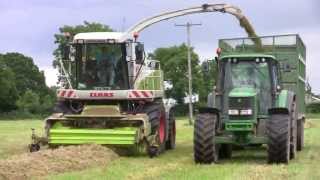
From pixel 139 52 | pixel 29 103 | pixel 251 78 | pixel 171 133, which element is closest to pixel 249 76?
pixel 251 78

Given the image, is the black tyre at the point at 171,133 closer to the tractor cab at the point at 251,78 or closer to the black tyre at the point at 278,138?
the tractor cab at the point at 251,78

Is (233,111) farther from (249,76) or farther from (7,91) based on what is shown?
(7,91)

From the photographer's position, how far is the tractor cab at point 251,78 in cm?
1727

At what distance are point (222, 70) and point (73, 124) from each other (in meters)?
4.65

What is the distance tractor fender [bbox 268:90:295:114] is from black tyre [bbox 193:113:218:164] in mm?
1431

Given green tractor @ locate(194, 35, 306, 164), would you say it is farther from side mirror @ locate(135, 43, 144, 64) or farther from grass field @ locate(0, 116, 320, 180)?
side mirror @ locate(135, 43, 144, 64)

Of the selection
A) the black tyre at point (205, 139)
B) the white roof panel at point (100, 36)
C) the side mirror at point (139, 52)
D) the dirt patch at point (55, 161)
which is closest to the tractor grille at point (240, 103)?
the black tyre at point (205, 139)

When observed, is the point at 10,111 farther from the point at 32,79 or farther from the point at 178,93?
the point at 178,93

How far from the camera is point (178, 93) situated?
92.2 meters

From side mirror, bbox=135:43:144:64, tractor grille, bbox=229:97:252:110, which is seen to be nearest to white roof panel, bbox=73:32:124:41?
side mirror, bbox=135:43:144:64

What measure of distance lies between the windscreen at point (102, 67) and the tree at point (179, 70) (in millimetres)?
68319

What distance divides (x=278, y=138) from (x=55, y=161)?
502 centimetres

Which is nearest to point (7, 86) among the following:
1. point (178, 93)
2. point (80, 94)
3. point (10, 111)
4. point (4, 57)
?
point (10, 111)

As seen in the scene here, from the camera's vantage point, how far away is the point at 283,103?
17.3 m
